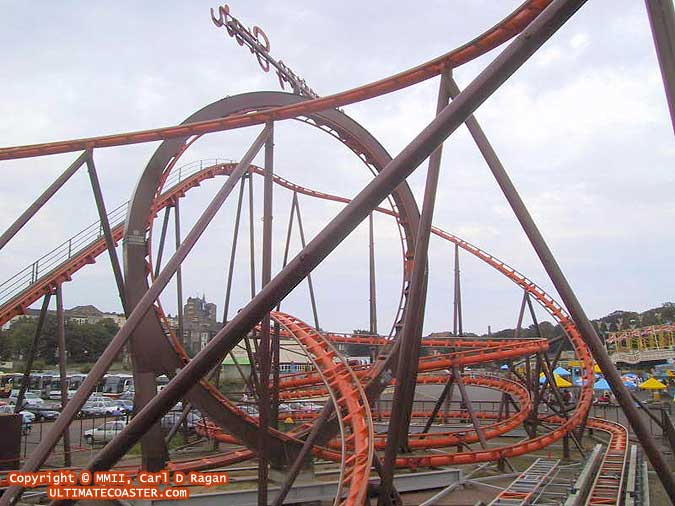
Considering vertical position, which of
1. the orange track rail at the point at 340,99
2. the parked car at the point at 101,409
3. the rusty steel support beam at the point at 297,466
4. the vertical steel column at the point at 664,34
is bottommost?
the parked car at the point at 101,409

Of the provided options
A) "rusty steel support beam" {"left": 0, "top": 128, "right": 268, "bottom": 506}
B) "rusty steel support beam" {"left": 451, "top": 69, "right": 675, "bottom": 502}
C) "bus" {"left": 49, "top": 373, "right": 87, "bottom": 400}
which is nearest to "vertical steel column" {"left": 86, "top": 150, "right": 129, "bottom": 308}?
"rusty steel support beam" {"left": 0, "top": 128, "right": 268, "bottom": 506}

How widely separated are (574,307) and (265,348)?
4.01m

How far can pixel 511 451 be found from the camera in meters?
12.1

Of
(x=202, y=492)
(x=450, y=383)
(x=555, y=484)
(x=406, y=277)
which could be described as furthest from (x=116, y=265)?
(x=450, y=383)

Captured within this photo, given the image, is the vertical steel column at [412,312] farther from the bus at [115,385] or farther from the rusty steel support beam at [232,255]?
the bus at [115,385]

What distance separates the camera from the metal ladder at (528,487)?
8.12 m

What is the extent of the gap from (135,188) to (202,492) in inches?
221

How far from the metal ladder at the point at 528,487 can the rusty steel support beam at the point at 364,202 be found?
5.35 metres

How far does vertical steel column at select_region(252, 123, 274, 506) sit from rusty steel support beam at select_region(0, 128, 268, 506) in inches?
10.7

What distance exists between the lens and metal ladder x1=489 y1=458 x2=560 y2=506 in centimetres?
812

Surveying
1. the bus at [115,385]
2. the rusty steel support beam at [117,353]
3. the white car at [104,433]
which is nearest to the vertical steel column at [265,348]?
the rusty steel support beam at [117,353]

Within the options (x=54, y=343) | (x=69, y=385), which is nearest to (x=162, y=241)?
(x=69, y=385)

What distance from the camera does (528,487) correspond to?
9109 millimetres

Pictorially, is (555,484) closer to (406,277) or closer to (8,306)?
(406,277)
